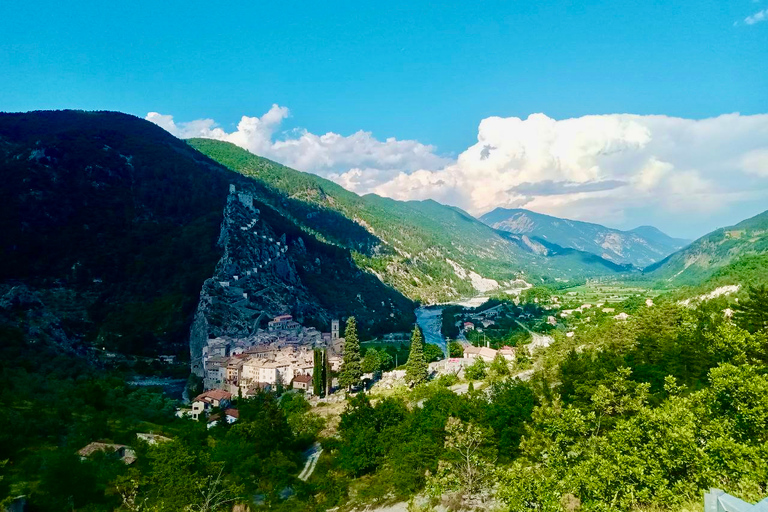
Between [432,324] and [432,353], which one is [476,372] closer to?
[432,353]

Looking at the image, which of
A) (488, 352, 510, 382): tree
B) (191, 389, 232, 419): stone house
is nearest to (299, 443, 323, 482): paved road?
(191, 389, 232, 419): stone house

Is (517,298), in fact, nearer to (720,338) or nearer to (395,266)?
(395,266)

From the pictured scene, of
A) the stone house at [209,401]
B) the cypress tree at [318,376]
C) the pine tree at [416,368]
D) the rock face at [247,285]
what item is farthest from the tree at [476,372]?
the rock face at [247,285]

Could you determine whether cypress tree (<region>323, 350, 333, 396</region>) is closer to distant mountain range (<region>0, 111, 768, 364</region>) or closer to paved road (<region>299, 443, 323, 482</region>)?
paved road (<region>299, 443, 323, 482</region>)

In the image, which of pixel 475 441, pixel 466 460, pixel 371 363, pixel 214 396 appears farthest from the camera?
pixel 371 363

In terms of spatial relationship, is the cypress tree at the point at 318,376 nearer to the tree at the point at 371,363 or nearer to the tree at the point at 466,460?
the tree at the point at 371,363

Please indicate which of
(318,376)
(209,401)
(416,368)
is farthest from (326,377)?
(209,401)
